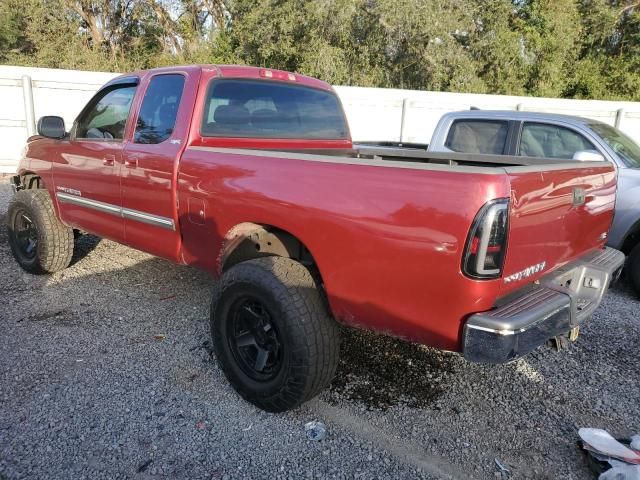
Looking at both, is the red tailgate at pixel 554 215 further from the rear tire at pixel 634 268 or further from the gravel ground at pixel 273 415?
the rear tire at pixel 634 268

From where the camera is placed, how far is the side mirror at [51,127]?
4.39 m

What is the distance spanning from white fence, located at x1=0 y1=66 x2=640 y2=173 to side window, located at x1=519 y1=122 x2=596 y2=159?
24.0 ft

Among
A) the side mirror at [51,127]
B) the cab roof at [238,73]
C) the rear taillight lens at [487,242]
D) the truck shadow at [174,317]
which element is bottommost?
the truck shadow at [174,317]

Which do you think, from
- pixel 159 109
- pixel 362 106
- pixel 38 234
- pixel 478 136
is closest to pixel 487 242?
pixel 159 109

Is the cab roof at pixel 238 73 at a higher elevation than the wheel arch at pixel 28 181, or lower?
higher

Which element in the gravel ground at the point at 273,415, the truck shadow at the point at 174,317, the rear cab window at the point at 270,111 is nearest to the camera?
the gravel ground at the point at 273,415

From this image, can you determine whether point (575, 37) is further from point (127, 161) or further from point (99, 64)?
point (127, 161)

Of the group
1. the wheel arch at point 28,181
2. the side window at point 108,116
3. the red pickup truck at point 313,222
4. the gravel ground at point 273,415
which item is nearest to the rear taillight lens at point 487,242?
the red pickup truck at point 313,222

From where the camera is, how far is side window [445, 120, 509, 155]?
18.8 ft

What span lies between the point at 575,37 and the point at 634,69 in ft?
10.2

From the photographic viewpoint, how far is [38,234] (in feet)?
15.7

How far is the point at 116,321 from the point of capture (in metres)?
4.04

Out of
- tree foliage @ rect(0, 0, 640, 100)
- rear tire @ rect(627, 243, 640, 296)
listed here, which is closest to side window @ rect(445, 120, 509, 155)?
rear tire @ rect(627, 243, 640, 296)

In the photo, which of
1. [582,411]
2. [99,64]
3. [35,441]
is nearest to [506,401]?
[582,411]
